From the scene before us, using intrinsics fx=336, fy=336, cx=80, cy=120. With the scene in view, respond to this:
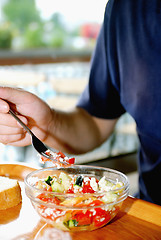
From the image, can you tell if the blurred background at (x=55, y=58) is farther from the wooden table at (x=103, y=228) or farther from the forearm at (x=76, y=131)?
the wooden table at (x=103, y=228)

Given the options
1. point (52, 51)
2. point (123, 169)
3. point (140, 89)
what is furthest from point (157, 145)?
point (52, 51)

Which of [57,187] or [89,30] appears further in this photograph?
[89,30]

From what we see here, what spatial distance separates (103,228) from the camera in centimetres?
67

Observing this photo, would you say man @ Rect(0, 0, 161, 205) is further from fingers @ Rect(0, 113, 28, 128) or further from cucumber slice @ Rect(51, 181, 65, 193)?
cucumber slice @ Rect(51, 181, 65, 193)

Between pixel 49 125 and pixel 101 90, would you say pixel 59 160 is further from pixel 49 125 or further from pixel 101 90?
pixel 101 90

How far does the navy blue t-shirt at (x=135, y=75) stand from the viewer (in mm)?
1108

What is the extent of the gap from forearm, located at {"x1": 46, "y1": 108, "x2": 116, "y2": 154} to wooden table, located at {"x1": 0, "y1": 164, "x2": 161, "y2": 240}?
0.38 m

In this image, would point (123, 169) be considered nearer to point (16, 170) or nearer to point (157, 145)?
point (157, 145)

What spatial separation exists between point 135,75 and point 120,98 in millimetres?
148

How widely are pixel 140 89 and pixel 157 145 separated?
0.65ft

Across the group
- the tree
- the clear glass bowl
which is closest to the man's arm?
the clear glass bowl

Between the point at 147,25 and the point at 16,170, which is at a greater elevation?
the point at 147,25

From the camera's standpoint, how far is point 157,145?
1.11 meters

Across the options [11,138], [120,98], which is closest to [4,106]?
[11,138]
